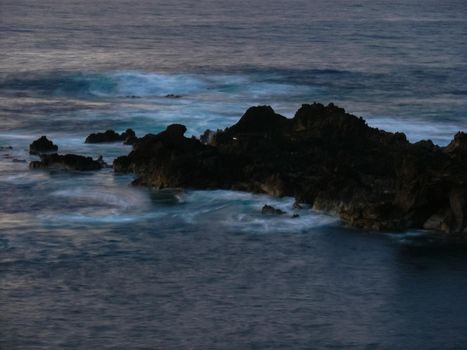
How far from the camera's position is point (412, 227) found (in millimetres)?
41719

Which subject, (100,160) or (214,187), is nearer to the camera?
(214,187)

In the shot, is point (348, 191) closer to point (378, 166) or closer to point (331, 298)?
point (378, 166)

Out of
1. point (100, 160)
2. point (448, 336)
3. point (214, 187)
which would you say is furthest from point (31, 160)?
point (448, 336)

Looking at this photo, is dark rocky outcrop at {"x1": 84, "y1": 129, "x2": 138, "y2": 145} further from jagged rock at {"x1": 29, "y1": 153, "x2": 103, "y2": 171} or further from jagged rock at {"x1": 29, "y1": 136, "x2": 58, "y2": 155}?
jagged rock at {"x1": 29, "y1": 153, "x2": 103, "y2": 171}

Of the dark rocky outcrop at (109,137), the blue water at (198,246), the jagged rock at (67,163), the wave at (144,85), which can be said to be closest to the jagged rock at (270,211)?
the blue water at (198,246)

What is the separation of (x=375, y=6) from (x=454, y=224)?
5700 inches

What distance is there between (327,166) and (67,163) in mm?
11399

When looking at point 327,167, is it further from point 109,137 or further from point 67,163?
point 109,137

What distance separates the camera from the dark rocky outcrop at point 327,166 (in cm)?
4156

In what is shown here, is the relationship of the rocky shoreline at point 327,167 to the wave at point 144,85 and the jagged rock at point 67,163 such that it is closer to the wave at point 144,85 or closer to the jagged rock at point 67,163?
the jagged rock at point 67,163

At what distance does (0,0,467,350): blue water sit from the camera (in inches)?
1309

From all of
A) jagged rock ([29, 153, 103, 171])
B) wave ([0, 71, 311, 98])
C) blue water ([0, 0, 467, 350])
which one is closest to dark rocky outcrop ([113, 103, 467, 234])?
blue water ([0, 0, 467, 350])

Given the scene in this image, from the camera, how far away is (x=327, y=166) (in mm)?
45000

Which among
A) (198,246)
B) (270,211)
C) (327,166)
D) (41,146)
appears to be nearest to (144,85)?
(41,146)
